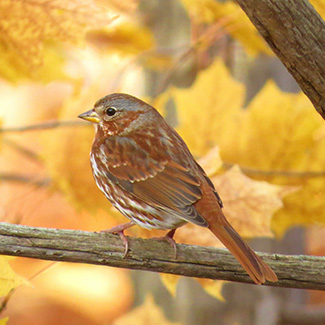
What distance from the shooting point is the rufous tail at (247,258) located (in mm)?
1095

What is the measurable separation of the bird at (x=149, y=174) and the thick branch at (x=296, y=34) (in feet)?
1.07

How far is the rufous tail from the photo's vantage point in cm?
109

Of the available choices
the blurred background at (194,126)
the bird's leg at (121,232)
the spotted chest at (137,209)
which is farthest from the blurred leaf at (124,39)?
the bird's leg at (121,232)

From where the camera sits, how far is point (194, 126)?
5.41ft

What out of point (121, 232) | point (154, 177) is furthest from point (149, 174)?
point (121, 232)

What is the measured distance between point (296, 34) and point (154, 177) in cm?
45

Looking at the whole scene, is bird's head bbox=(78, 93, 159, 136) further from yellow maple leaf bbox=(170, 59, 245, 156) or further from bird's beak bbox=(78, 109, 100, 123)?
yellow maple leaf bbox=(170, 59, 245, 156)

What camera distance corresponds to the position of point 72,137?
1.77 metres

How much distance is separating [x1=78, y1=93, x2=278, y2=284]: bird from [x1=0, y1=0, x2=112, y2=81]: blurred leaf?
0.17 meters

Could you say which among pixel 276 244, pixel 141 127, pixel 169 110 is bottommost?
pixel 276 244

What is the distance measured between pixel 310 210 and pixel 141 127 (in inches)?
20.7

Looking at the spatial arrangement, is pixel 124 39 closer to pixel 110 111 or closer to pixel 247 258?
pixel 110 111

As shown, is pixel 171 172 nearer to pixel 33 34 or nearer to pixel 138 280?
pixel 33 34

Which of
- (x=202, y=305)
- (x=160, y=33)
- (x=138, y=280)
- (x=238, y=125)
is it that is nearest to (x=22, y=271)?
(x=138, y=280)
